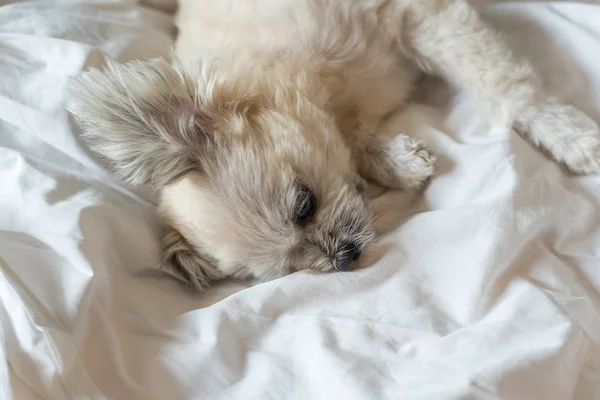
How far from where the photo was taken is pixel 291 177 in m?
1.42

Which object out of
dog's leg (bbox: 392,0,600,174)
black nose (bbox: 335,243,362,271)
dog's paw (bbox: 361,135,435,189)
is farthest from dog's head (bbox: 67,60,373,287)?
dog's leg (bbox: 392,0,600,174)

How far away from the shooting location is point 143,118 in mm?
1339

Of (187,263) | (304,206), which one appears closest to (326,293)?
(304,206)

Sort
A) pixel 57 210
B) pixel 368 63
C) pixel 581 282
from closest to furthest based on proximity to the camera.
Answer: pixel 581 282 < pixel 57 210 < pixel 368 63

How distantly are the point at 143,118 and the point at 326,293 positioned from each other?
0.61m

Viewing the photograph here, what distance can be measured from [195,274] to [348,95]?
695 millimetres

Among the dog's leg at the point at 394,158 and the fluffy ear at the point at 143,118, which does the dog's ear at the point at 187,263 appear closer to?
the fluffy ear at the point at 143,118

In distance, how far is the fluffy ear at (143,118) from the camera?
1.31 m

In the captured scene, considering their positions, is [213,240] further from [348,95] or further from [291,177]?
[348,95]

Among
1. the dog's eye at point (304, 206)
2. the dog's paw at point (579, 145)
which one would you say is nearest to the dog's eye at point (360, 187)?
the dog's eye at point (304, 206)

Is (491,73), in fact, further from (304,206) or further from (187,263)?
(187,263)

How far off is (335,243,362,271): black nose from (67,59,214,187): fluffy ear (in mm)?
442

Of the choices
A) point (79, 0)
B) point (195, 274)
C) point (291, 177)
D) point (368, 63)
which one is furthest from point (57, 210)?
point (368, 63)

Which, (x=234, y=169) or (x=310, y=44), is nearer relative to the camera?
(x=234, y=169)
